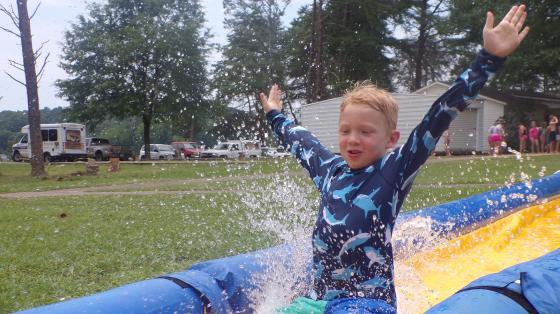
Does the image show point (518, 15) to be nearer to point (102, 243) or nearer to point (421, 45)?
→ point (102, 243)

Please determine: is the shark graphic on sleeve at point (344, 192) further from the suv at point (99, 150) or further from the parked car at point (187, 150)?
the parked car at point (187, 150)

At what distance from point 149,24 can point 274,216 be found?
28079mm

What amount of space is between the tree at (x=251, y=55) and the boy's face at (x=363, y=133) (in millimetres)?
35992

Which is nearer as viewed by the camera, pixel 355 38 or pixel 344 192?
pixel 344 192

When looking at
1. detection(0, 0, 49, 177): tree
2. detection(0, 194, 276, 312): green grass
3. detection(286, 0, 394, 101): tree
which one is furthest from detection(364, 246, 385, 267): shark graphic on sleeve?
detection(286, 0, 394, 101): tree

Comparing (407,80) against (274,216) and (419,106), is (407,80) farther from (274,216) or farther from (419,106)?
(274,216)

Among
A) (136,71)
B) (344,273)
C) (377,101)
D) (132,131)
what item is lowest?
(344,273)

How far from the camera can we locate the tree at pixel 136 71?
31188 millimetres

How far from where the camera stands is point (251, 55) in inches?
1622

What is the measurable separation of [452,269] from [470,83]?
2102 millimetres

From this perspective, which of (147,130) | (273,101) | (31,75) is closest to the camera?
(273,101)

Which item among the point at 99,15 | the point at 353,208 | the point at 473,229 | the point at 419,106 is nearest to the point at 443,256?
the point at 473,229

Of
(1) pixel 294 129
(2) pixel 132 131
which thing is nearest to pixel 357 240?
(1) pixel 294 129

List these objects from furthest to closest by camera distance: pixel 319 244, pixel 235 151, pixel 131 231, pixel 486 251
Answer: pixel 235 151 < pixel 131 231 < pixel 486 251 < pixel 319 244
